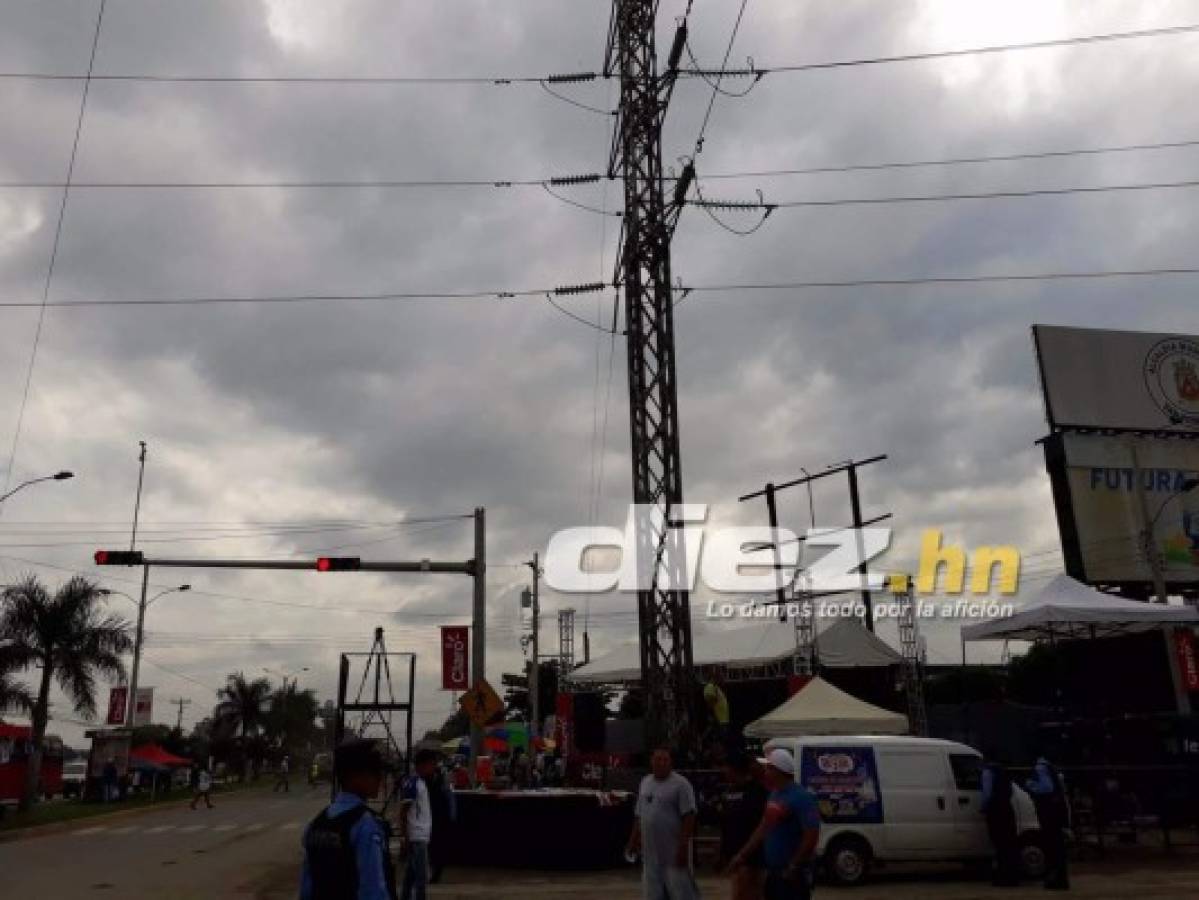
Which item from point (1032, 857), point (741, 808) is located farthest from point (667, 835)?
point (1032, 857)

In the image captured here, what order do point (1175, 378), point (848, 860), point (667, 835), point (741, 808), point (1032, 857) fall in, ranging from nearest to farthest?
1. point (741, 808)
2. point (667, 835)
3. point (848, 860)
4. point (1032, 857)
5. point (1175, 378)

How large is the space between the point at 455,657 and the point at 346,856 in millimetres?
22245

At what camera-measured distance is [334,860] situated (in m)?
4.04

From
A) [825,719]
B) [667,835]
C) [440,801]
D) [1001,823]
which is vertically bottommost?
[1001,823]

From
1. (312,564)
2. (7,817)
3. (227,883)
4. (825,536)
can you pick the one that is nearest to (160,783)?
(7,817)

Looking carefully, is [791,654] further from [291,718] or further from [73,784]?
[291,718]

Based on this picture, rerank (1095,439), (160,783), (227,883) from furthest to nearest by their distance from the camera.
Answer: (160,783) < (1095,439) < (227,883)

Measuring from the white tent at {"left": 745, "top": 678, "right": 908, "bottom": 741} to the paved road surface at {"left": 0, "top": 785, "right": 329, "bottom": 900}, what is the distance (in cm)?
884

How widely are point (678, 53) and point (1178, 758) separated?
14.7 m

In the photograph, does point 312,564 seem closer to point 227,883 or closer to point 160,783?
point 227,883

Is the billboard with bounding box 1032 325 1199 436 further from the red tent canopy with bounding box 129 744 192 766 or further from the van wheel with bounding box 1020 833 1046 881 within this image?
the red tent canopy with bounding box 129 744 192 766

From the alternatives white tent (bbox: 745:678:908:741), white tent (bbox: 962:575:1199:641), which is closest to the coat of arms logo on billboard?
white tent (bbox: 962:575:1199:641)

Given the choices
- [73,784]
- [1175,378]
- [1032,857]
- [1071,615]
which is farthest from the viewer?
[73,784]

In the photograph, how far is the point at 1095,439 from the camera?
1372 inches
